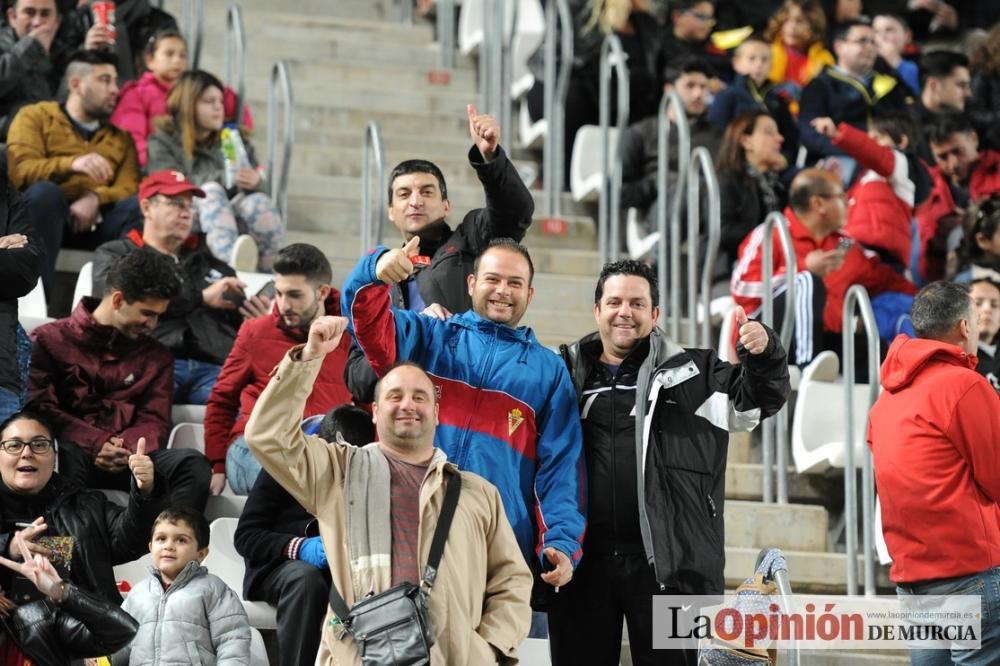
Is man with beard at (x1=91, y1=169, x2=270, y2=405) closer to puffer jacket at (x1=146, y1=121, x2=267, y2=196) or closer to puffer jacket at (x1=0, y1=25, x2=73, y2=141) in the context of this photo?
puffer jacket at (x1=146, y1=121, x2=267, y2=196)

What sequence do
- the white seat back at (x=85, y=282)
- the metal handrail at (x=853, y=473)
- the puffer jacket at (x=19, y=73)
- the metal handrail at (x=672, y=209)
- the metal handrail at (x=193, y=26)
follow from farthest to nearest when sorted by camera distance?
the metal handrail at (x=193, y=26)
the puffer jacket at (x=19, y=73)
the metal handrail at (x=672, y=209)
the white seat back at (x=85, y=282)
the metal handrail at (x=853, y=473)

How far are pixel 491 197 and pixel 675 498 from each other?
3.94 ft

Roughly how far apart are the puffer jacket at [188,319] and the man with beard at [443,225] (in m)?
1.42

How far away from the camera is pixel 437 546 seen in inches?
187

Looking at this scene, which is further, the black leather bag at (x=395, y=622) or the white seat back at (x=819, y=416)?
the white seat back at (x=819, y=416)

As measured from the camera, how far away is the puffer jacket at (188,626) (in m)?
5.45

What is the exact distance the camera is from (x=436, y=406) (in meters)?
5.04

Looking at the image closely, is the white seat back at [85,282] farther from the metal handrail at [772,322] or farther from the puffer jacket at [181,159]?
the metal handrail at [772,322]

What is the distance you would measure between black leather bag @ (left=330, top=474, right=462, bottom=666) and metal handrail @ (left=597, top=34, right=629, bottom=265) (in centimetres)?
428

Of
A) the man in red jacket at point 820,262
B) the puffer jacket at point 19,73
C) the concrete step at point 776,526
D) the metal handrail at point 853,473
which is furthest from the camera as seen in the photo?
the puffer jacket at point 19,73

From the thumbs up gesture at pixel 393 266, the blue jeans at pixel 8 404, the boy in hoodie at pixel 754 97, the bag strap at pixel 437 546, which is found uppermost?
the boy in hoodie at pixel 754 97

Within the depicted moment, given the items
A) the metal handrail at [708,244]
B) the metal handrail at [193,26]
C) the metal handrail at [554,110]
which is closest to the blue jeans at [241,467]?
the metal handrail at [708,244]

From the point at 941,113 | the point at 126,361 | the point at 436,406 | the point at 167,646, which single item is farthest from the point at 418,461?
the point at 941,113

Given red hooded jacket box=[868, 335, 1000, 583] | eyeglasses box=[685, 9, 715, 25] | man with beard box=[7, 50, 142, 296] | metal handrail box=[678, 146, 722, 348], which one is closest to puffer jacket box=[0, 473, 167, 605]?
man with beard box=[7, 50, 142, 296]
